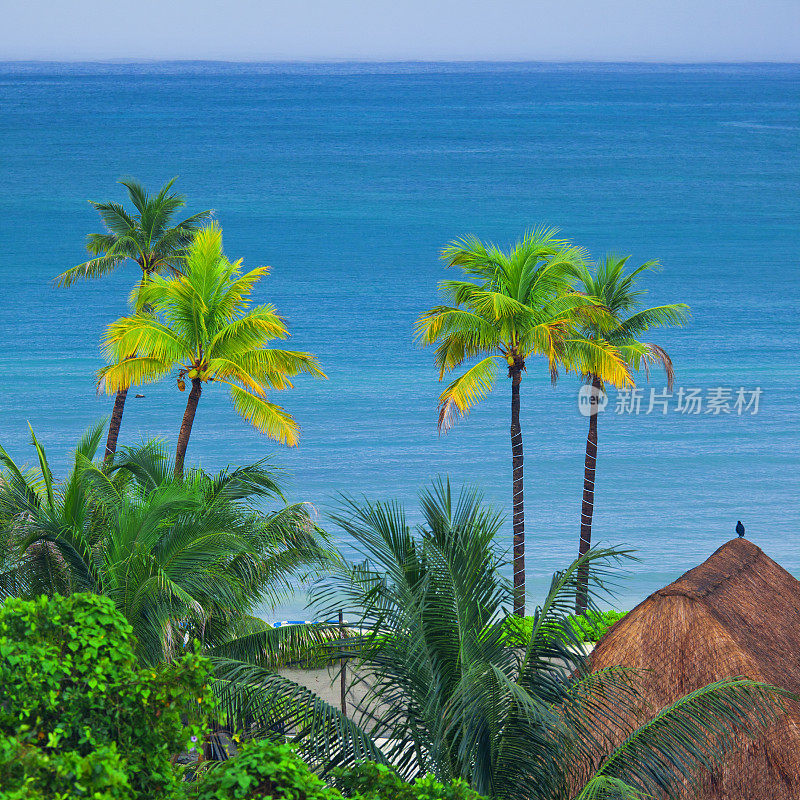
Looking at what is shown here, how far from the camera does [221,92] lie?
16488 centimetres

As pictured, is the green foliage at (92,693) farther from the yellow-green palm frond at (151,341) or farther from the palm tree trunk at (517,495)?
the palm tree trunk at (517,495)

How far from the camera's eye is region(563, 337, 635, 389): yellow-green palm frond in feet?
66.8

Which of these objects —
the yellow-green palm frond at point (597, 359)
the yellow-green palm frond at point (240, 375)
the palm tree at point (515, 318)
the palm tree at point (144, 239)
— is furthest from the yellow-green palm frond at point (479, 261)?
the palm tree at point (144, 239)

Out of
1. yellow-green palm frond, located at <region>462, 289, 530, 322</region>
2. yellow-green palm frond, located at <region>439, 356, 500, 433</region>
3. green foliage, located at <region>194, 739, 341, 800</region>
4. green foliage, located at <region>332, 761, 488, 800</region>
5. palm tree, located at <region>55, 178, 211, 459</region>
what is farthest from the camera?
palm tree, located at <region>55, 178, 211, 459</region>

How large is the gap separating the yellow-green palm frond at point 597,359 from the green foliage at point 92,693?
13.9 metres

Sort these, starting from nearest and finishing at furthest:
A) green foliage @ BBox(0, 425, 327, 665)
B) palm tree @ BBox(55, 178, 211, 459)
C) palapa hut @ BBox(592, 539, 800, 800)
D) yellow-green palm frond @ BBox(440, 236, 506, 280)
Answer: green foliage @ BBox(0, 425, 327, 665) < palapa hut @ BBox(592, 539, 800, 800) < yellow-green palm frond @ BBox(440, 236, 506, 280) < palm tree @ BBox(55, 178, 211, 459)

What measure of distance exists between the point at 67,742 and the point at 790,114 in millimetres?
165977

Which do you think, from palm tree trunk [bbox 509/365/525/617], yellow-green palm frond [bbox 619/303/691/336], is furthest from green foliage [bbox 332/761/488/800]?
yellow-green palm frond [bbox 619/303/691/336]

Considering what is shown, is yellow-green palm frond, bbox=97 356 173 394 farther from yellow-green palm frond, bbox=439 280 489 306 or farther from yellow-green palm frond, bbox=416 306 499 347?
yellow-green palm frond, bbox=439 280 489 306

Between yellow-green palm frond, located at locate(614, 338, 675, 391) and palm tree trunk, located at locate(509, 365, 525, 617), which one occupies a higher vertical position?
yellow-green palm frond, located at locate(614, 338, 675, 391)

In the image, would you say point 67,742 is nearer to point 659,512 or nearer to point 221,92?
point 659,512

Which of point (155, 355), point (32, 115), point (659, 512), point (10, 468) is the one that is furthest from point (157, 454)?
point (32, 115)

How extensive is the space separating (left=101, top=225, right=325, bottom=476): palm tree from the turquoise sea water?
26.1ft

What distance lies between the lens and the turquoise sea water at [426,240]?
46.9 meters
